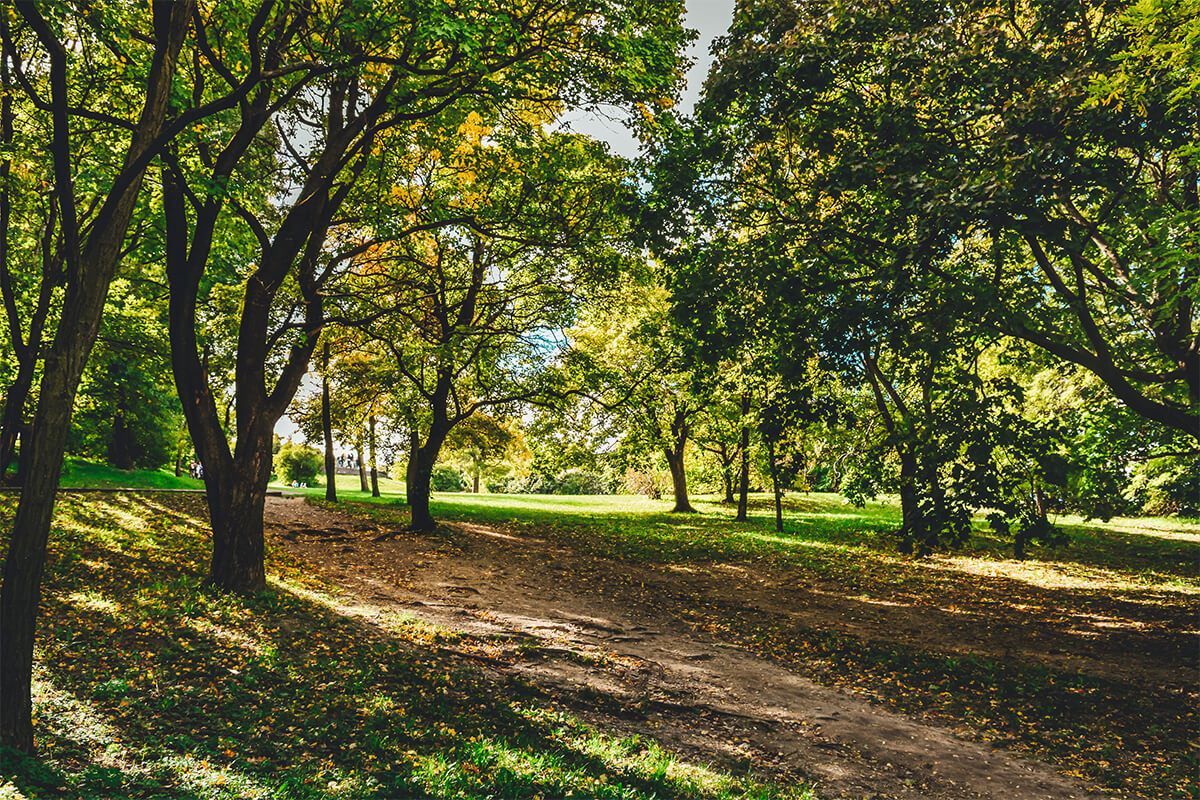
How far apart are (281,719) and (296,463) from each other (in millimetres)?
45537

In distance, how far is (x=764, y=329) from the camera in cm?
1076

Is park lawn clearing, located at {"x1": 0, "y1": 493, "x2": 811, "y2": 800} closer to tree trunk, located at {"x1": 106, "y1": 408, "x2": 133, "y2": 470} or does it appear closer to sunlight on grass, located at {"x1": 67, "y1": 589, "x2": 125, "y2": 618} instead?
sunlight on grass, located at {"x1": 67, "y1": 589, "x2": 125, "y2": 618}

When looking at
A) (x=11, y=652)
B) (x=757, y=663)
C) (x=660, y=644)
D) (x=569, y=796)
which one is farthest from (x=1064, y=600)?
(x=11, y=652)

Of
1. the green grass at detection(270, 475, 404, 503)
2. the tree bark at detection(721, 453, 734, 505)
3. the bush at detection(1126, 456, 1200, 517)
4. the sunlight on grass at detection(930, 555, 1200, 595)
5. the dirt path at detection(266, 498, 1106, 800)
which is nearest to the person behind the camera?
the dirt path at detection(266, 498, 1106, 800)

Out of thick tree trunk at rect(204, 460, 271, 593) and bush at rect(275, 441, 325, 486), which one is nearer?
thick tree trunk at rect(204, 460, 271, 593)

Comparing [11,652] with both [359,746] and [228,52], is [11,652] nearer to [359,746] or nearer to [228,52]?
[359,746]

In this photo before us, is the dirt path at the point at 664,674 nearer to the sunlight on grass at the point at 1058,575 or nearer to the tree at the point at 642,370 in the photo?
the tree at the point at 642,370

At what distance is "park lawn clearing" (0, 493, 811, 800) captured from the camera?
14.3 feet

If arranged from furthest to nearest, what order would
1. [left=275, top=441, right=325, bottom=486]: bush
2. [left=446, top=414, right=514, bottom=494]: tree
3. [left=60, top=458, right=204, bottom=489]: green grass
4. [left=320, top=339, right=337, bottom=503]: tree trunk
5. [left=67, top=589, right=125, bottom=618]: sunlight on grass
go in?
[left=275, top=441, right=325, bottom=486]: bush
[left=446, top=414, right=514, bottom=494]: tree
[left=60, top=458, right=204, bottom=489]: green grass
[left=320, top=339, right=337, bottom=503]: tree trunk
[left=67, top=589, right=125, bottom=618]: sunlight on grass

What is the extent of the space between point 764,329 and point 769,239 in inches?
63.1

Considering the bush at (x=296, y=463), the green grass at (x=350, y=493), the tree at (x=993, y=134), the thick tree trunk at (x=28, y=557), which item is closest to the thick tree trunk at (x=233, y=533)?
the thick tree trunk at (x=28, y=557)

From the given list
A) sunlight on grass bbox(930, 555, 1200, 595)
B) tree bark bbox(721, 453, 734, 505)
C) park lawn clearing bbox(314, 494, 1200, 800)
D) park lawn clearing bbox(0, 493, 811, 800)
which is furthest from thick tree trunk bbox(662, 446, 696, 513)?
park lawn clearing bbox(0, 493, 811, 800)

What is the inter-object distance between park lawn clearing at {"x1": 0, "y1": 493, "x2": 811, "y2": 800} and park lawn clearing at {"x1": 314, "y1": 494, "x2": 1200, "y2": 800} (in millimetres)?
3714

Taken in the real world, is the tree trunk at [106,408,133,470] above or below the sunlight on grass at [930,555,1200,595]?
above
